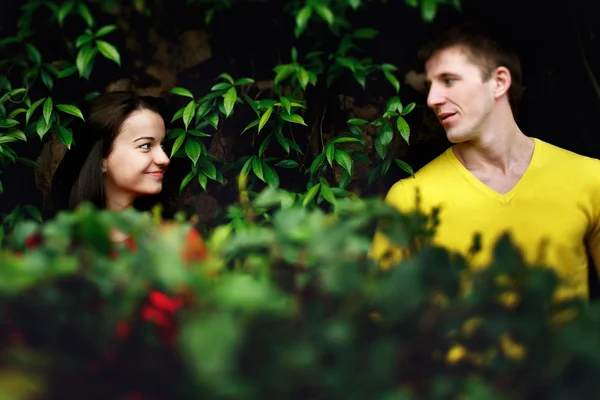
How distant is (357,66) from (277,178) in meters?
0.38

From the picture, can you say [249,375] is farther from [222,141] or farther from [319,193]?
[222,141]

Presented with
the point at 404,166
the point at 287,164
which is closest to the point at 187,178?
the point at 287,164

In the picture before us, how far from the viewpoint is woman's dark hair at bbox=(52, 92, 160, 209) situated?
1539 millimetres

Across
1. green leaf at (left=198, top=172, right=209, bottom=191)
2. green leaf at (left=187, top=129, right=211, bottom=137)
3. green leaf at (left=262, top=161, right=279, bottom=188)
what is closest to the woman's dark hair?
green leaf at (left=187, top=129, right=211, bottom=137)

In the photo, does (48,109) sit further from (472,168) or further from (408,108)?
(472,168)

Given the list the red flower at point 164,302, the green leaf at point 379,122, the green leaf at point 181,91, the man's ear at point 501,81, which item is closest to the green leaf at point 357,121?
the green leaf at point 379,122

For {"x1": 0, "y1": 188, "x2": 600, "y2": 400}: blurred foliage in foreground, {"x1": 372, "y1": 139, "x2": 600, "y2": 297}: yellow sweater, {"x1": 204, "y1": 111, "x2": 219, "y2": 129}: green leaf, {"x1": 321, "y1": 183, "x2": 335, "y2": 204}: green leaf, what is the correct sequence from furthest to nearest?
{"x1": 204, "y1": 111, "x2": 219, "y2": 129}: green leaf, {"x1": 321, "y1": 183, "x2": 335, "y2": 204}: green leaf, {"x1": 372, "y1": 139, "x2": 600, "y2": 297}: yellow sweater, {"x1": 0, "y1": 188, "x2": 600, "y2": 400}: blurred foliage in foreground

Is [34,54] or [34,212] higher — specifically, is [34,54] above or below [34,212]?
above

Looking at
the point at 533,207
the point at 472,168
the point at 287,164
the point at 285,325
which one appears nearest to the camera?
the point at 285,325

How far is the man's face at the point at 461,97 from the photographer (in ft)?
4.92

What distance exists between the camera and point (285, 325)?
0.63 m

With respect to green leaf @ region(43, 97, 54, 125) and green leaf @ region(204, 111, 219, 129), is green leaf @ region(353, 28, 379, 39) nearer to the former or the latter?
green leaf @ region(204, 111, 219, 129)

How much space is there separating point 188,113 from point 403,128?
0.59 m

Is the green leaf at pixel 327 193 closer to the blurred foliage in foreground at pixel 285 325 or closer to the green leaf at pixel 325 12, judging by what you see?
the green leaf at pixel 325 12
